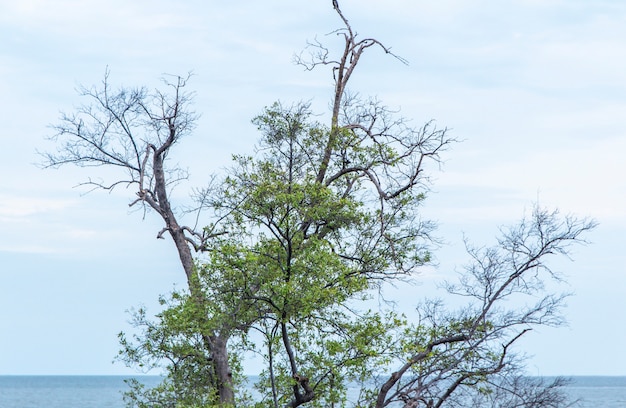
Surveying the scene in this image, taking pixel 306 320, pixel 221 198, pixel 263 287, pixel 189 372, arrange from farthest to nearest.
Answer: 1. pixel 221 198
2. pixel 189 372
3. pixel 306 320
4. pixel 263 287

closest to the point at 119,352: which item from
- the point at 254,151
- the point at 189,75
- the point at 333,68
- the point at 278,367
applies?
the point at 278,367

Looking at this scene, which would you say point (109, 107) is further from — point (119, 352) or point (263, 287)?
point (263, 287)

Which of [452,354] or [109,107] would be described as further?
[109,107]

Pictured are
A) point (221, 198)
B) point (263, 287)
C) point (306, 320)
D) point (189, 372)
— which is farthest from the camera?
point (221, 198)

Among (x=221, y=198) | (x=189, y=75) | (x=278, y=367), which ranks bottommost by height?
(x=278, y=367)

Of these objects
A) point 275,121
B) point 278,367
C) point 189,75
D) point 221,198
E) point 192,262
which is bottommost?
point 278,367

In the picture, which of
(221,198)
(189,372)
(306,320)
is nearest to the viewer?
(306,320)

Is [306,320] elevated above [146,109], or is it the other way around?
[146,109]

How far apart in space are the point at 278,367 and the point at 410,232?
15.2 ft

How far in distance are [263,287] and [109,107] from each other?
8024 millimetres

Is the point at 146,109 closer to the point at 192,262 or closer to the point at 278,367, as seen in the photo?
the point at 192,262

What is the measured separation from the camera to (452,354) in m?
19.4

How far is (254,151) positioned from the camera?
2164 cm

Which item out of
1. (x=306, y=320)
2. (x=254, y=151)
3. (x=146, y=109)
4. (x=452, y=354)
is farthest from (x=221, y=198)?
(x=452, y=354)
